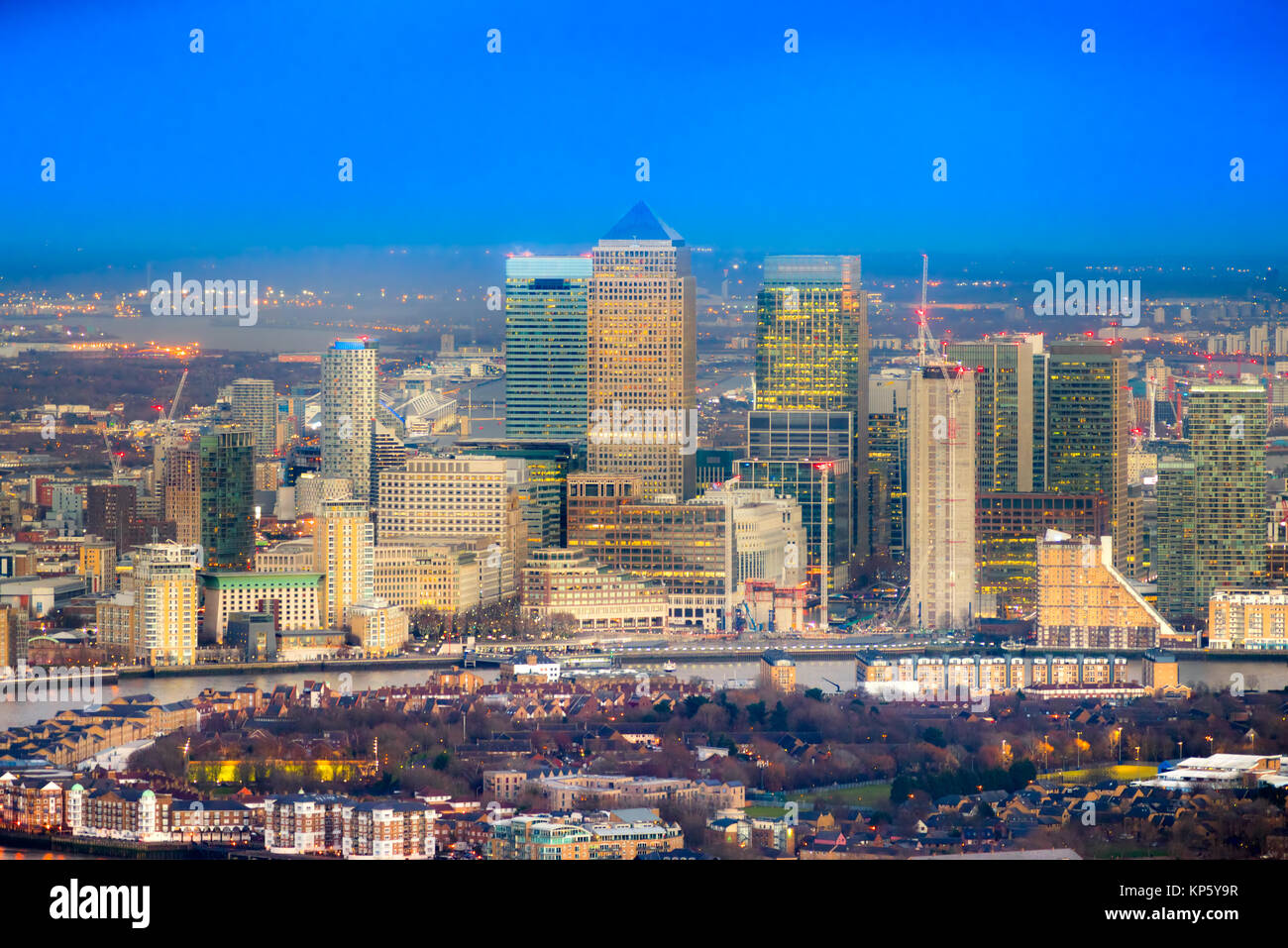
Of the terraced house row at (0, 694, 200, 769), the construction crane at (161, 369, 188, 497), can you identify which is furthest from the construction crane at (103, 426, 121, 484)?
Answer: the terraced house row at (0, 694, 200, 769)

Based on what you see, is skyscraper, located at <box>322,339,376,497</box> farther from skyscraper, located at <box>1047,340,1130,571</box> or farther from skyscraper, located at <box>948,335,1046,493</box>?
skyscraper, located at <box>1047,340,1130,571</box>

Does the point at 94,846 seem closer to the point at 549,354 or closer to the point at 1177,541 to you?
the point at 1177,541

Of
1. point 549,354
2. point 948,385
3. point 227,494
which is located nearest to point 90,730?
point 227,494

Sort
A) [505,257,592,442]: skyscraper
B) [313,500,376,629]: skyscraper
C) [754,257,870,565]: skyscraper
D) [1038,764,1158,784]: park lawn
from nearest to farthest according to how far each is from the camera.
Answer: [1038,764,1158,784]: park lawn, [313,500,376,629]: skyscraper, [754,257,870,565]: skyscraper, [505,257,592,442]: skyscraper

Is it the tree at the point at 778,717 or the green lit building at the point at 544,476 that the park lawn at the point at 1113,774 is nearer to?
the tree at the point at 778,717
